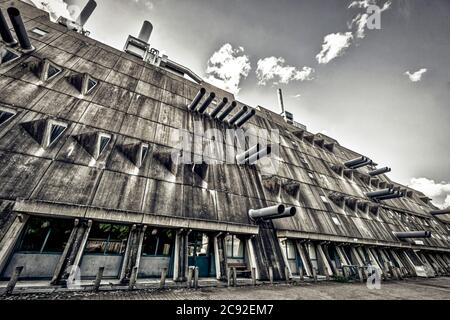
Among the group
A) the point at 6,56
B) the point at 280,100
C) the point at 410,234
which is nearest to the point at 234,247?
the point at 6,56

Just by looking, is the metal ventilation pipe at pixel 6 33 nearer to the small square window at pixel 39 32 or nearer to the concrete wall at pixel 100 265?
the small square window at pixel 39 32

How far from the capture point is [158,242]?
364 inches

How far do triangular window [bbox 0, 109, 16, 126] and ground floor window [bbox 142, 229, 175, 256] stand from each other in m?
8.15

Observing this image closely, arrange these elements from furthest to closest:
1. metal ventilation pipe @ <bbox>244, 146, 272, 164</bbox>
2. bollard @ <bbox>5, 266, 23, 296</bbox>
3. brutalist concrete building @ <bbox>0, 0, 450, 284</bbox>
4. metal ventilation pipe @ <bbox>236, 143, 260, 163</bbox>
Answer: metal ventilation pipe @ <bbox>236, 143, 260, 163</bbox> < metal ventilation pipe @ <bbox>244, 146, 272, 164</bbox> < brutalist concrete building @ <bbox>0, 0, 450, 284</bbox> < bollard @ <bbox>5, 266, 23, 296</bbox>

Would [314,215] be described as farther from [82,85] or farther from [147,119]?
[82,85]

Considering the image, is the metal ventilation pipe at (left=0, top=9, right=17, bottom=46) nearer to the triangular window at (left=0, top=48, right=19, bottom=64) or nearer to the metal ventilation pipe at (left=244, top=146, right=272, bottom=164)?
the triangular window at (left=0, top=48, right=19, bottom=64)

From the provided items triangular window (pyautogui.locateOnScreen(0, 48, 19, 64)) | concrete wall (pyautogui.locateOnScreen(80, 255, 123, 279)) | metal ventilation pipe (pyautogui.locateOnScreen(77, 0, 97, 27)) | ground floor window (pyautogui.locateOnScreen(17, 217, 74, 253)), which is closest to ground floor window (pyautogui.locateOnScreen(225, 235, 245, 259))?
concrete wall (pyautogui.locateOnScreen(80, 255, 123, 279))

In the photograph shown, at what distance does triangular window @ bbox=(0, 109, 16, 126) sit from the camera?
871 centimetres

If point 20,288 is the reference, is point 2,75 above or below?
above

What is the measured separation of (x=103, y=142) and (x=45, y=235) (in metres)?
4.87

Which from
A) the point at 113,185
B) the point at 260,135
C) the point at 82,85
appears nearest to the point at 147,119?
the point at 82,85

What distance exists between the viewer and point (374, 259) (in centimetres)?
1595

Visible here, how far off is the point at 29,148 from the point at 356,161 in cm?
3007

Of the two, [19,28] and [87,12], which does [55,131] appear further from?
[87,12]
